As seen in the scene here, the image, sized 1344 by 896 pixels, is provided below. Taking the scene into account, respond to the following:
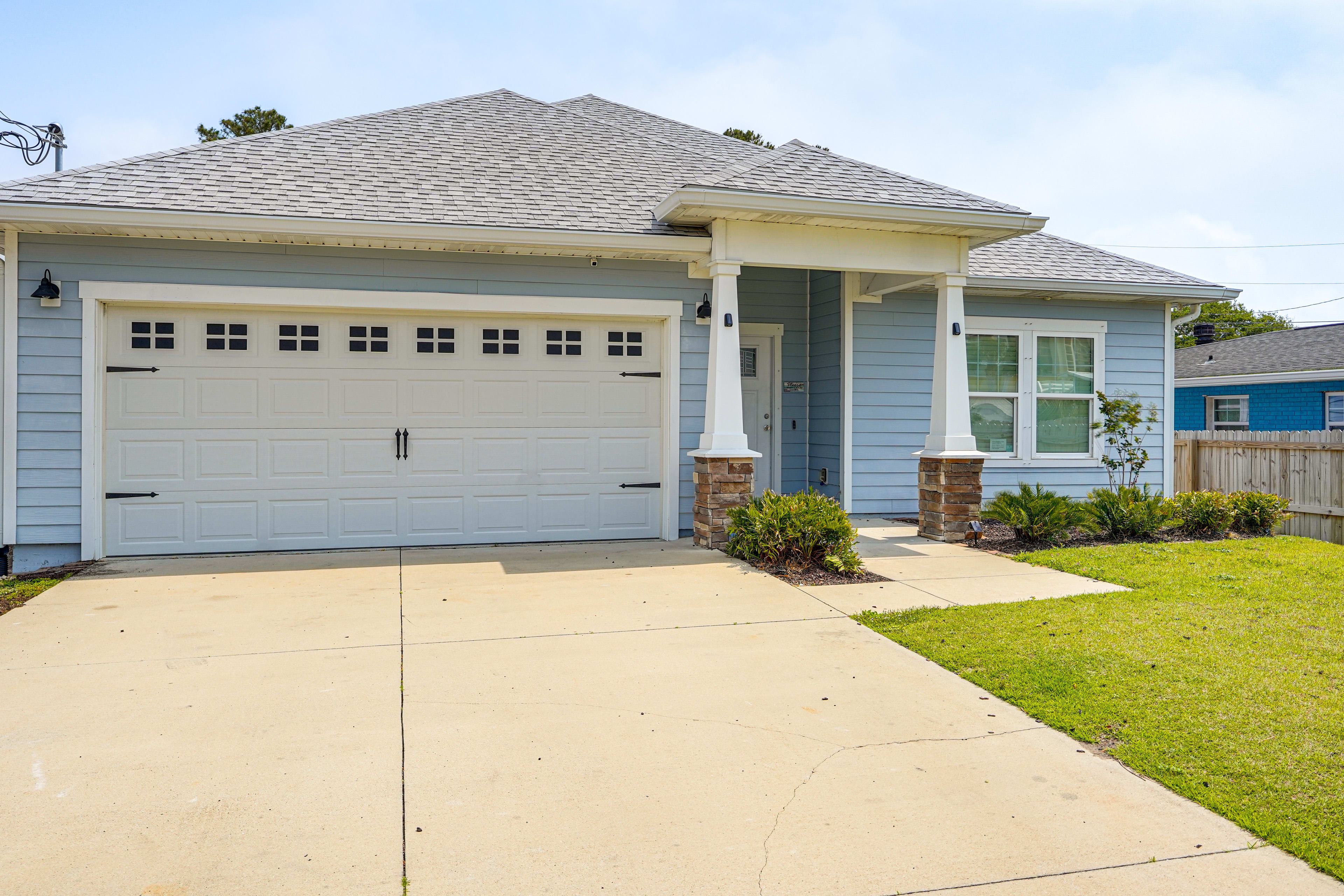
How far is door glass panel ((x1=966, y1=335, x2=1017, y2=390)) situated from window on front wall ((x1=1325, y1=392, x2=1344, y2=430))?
10.6 m

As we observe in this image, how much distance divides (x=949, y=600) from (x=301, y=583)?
4.73 meters

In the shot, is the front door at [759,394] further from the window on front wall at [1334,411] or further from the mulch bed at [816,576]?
the window on front wall at [1334,411]

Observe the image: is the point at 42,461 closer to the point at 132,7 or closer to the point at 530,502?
the point at 530,502

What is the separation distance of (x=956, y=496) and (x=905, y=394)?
2.06m

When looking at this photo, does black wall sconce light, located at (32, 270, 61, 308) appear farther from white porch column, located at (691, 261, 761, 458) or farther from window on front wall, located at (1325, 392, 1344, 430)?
window on front wall, located at (1325, 392, 1344, 430)

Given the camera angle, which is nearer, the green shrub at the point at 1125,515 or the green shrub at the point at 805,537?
the green shrub at the point at 805,537

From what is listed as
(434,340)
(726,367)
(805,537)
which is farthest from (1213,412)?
(434,340)

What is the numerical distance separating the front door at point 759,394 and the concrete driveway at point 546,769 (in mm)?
5016

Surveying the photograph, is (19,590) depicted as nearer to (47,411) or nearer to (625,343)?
(47,411)

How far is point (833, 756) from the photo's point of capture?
137 inches

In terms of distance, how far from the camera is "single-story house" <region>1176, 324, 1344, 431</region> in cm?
1723

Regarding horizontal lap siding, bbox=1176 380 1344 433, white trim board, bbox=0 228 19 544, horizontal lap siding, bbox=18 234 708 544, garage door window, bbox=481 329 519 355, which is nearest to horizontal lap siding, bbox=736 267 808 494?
horizontal lap siding, bbox=18 234 708 544

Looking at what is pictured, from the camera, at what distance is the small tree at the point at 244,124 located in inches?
914

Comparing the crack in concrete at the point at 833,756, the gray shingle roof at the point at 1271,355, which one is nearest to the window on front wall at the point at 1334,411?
the gray shingle roof at the point at 1271,355
